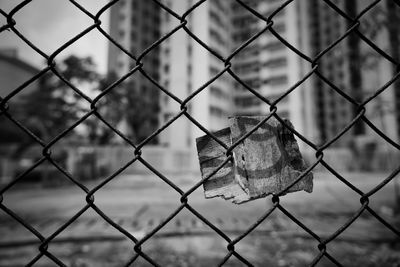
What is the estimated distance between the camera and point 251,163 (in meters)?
0.90

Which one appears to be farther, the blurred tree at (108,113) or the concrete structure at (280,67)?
the concrete structure at (280,67)

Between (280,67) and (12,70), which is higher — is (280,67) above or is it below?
below

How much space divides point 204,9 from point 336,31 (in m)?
38.2

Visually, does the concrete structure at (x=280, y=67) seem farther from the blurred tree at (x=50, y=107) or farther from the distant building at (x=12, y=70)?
the distant building at (x=12, y=70)

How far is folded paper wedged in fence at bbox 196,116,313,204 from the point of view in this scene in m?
0.89

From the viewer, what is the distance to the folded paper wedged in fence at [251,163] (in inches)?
35.1

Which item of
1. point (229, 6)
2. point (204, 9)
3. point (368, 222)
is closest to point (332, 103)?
point (229, 6)

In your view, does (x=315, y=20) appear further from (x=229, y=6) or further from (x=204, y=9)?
(x=204, y=9)

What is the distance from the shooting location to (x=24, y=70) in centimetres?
4091

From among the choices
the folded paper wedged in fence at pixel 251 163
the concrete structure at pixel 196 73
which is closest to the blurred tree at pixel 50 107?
the folded paper wedged in fence at pixel 251 163

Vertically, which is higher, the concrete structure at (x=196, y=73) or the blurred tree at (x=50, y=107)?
the concrete structure at (x=196, y=73)

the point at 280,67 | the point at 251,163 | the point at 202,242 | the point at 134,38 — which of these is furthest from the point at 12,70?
the point at 251,163

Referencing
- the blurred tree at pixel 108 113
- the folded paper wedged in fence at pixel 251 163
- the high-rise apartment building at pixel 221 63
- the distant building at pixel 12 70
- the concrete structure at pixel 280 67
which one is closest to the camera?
the folded paper wedged in fence at pixel 251 163

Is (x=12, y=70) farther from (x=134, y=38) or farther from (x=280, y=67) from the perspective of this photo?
(x=280, y=67)
